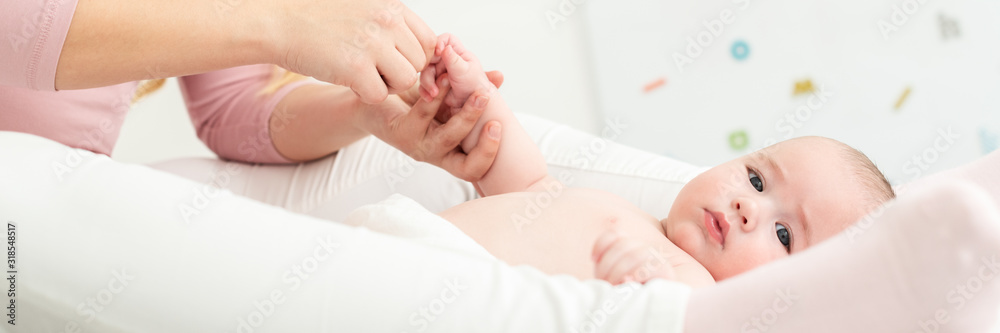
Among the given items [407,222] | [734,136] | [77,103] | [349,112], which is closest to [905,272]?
[407,222]

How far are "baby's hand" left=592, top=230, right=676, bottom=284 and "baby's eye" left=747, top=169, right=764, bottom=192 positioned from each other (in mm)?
165

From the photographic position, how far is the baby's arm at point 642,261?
72 cm

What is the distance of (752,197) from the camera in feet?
2.83

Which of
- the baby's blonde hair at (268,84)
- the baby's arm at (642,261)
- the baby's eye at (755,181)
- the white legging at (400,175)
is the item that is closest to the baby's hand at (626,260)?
the baby's arm at (642,261)

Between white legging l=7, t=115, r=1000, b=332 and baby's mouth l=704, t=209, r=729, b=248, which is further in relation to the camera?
baby's mouth l=704, t=209, r=729, b=248

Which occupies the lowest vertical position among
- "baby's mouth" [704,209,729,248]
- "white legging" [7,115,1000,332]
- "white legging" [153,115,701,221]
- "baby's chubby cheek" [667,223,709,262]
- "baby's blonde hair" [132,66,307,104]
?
"white legging" [153,115,701,221]

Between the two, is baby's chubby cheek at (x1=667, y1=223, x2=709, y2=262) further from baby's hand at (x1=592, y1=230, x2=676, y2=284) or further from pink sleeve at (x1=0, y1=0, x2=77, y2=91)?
pink sleeve at (x1=0, y1=0, x2=77, y2=91)

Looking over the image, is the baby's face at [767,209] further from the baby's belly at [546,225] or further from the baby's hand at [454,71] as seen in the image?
the baby's hand at [454,71]

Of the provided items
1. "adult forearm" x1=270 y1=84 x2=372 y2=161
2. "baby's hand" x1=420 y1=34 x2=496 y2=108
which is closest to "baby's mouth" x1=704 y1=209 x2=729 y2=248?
"baby's hand" x1=420 y1=34 x2=496 y2=108

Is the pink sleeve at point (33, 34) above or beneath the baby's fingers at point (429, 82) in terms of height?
above

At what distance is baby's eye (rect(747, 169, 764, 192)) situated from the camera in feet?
2.94

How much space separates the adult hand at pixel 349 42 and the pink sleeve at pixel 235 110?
461 millimetres

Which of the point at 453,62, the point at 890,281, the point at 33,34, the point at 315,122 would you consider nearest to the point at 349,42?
the point at 453,62

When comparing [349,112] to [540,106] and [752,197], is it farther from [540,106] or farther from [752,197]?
[540,106]
